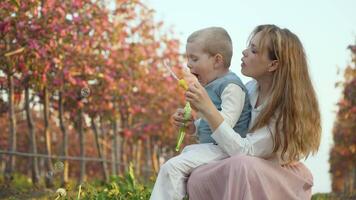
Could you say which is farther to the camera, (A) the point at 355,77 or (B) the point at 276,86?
(A) the point at 355,77

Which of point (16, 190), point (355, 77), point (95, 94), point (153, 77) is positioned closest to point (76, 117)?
point (95, 94)

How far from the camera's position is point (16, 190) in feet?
45.4

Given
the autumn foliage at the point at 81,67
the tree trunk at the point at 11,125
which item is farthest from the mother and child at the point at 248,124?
the tree trunk at the point at 11,125

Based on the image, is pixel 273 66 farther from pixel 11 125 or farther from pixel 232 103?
pixel 11 125

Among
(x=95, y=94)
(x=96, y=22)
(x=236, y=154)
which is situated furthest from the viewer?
(x=95, y=94)

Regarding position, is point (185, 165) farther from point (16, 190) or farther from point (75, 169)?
point (75, 169)

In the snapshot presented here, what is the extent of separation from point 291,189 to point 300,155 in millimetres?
218

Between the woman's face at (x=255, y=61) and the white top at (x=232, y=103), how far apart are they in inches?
7.0

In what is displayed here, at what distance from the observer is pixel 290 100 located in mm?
4047

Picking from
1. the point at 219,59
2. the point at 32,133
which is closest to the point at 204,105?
the point at 219,59

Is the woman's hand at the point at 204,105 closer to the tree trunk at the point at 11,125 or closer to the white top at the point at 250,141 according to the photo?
the white top at the point at 250,141

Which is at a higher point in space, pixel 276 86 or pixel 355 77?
pixel 276 86

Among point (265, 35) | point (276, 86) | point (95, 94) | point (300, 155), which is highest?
point (265, 35)

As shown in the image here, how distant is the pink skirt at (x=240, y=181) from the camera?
3902 mm
